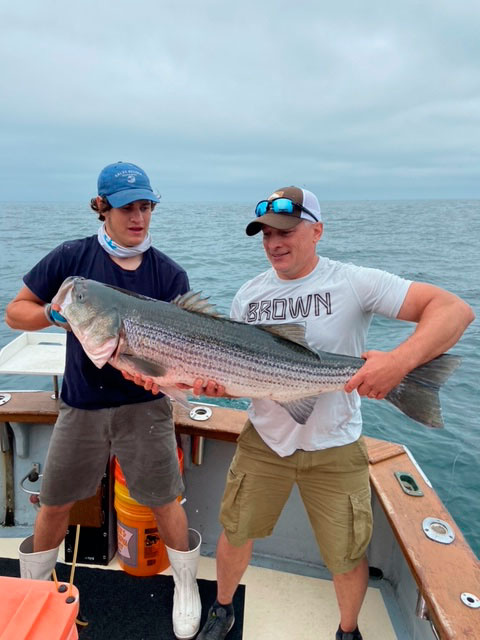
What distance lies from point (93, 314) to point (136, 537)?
6.49 ft

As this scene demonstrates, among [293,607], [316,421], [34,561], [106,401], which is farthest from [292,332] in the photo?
[34,561]

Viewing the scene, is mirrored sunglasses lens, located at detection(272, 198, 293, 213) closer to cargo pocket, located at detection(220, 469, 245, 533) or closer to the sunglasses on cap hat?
the sunglasses on cap hat

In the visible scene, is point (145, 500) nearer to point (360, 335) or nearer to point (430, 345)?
point (360, 335)

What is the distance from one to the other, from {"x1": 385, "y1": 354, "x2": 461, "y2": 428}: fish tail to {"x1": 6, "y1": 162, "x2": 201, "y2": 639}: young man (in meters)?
1.70

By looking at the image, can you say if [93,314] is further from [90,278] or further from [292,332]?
[292,332]

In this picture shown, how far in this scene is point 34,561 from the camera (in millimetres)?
3424

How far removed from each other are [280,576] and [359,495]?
5.32ft

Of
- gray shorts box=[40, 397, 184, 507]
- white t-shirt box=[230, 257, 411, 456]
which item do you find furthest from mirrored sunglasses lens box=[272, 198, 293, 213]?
gray shorts box=[40, 397, 184, 507]

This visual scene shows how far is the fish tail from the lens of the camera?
9.09 ft

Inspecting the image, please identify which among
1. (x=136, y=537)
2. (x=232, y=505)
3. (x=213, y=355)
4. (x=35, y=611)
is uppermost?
(x=213, y=355)

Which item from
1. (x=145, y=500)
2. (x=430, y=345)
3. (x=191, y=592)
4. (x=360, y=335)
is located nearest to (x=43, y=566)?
(x=145, y=500)

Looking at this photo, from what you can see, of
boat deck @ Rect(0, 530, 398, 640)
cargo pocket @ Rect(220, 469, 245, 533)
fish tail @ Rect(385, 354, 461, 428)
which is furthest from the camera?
boat deck @ Rect(0, 530, 398, 640)

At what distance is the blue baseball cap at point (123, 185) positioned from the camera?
10.6 ft

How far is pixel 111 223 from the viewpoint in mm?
3344
